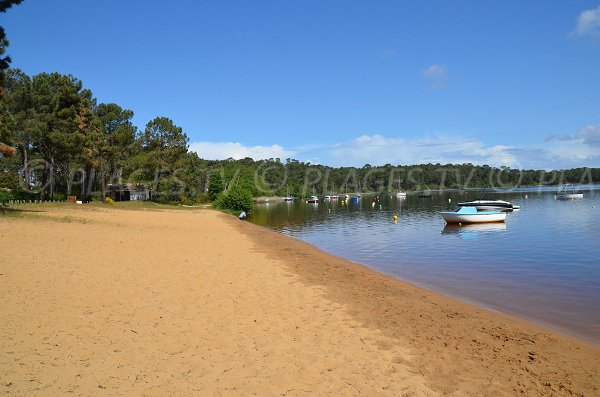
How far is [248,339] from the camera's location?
26.8 feet

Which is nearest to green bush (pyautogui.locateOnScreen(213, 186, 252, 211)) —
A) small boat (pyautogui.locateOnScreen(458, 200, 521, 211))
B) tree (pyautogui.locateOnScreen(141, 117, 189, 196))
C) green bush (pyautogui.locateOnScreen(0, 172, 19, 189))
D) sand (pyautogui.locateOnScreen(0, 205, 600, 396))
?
tree (pyautogui.locateOnScreen(141, 117, 189, 196))

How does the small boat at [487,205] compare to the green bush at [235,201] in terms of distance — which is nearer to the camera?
the small boat at [487,205]

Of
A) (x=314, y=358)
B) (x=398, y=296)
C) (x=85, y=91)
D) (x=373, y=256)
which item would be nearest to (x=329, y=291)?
(x=398, y=296)

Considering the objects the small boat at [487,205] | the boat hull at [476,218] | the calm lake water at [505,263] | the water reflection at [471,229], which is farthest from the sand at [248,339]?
the small boat at [487,205]

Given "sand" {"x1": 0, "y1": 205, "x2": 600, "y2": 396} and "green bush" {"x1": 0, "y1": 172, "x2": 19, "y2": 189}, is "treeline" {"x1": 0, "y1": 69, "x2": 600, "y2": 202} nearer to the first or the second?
"green bush" {"x1": 0, "y1": 172, "x2": 19, "y2": 189}

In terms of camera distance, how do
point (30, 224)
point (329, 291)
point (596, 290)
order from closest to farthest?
point (329, 291) → point (596, 290) → point (30, 224)

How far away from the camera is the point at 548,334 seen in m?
10.1

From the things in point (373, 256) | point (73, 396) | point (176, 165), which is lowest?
point (373, 256)

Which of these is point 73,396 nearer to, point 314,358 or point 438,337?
point 314,358

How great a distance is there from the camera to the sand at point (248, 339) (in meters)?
6.27

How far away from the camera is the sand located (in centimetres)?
627

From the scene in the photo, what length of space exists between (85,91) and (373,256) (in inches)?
2195

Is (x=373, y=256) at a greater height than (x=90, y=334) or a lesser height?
lesser

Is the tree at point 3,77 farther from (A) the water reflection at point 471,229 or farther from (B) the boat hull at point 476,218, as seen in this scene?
(B) the boat hull at point 476,218
